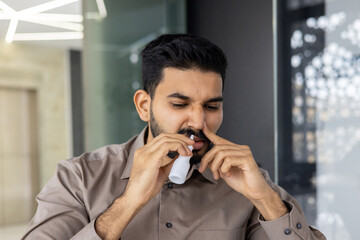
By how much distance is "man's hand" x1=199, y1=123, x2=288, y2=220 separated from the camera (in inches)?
47.0

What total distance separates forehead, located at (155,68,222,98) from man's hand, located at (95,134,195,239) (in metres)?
0.22

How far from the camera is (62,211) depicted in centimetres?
129

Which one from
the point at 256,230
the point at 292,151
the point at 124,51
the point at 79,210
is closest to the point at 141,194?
the point at 79,210

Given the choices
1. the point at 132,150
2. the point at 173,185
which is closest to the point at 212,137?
the point at 173,185

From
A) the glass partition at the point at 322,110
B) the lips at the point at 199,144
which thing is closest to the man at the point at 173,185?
the lips at the point at 199,144

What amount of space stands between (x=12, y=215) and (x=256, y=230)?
5.64 m

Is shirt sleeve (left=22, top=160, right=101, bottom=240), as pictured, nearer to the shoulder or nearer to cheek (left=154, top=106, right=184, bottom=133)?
the shoulder

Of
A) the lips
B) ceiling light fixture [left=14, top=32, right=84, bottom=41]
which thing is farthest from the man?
ceiling light fixture [left=14, top=32, right=84, bottom=41]

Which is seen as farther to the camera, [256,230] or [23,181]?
[23,181]

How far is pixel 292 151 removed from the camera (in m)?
2.29

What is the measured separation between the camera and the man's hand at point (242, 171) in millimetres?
1194

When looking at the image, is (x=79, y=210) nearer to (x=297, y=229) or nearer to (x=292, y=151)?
(x=297, y=229)

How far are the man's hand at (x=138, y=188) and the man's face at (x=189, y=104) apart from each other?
5.2 inches

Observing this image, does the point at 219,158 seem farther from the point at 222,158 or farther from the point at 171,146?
the point at 171,146
